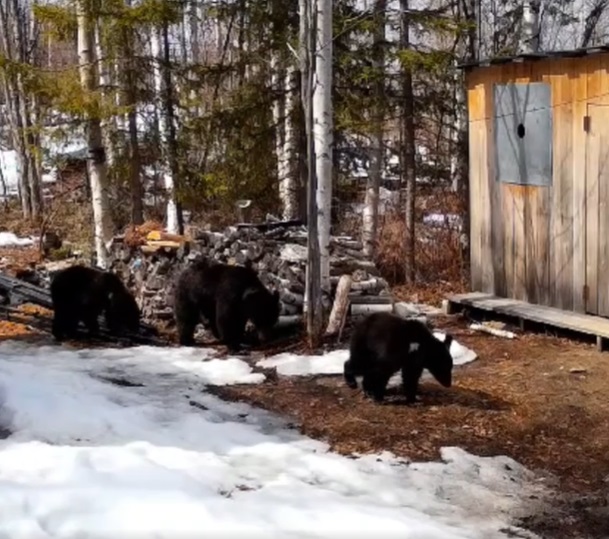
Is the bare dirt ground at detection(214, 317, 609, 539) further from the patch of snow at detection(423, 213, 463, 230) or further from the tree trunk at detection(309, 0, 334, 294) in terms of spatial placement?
the patch of snow at detection(423, 213, 463, 230)

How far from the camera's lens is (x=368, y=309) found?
11.1 m

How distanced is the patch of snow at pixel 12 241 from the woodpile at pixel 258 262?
35.3ft

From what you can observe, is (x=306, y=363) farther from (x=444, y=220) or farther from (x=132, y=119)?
(x=444, y=220)

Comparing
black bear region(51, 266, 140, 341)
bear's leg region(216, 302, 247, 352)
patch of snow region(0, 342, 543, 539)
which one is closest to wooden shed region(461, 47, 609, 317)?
bear's leg region(216, 302, 247, 352)

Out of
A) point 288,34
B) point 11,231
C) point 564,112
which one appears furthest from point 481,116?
point 11,231

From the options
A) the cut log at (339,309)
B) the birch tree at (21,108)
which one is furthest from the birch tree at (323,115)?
the birch tree at (21,108)

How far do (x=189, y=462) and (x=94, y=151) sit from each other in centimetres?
1048

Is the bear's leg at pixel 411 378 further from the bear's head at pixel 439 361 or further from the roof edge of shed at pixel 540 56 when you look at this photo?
the roof edge of shed at pixel 540 56

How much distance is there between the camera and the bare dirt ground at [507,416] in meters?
6.32

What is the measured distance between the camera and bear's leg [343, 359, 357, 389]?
8.37 m

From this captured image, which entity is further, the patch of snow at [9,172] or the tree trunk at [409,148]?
the patch of snow at [9,172]

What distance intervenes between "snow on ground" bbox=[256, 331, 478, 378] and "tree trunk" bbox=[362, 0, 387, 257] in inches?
200

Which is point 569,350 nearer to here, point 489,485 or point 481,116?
point 481,116

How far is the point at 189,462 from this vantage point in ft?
20.5
